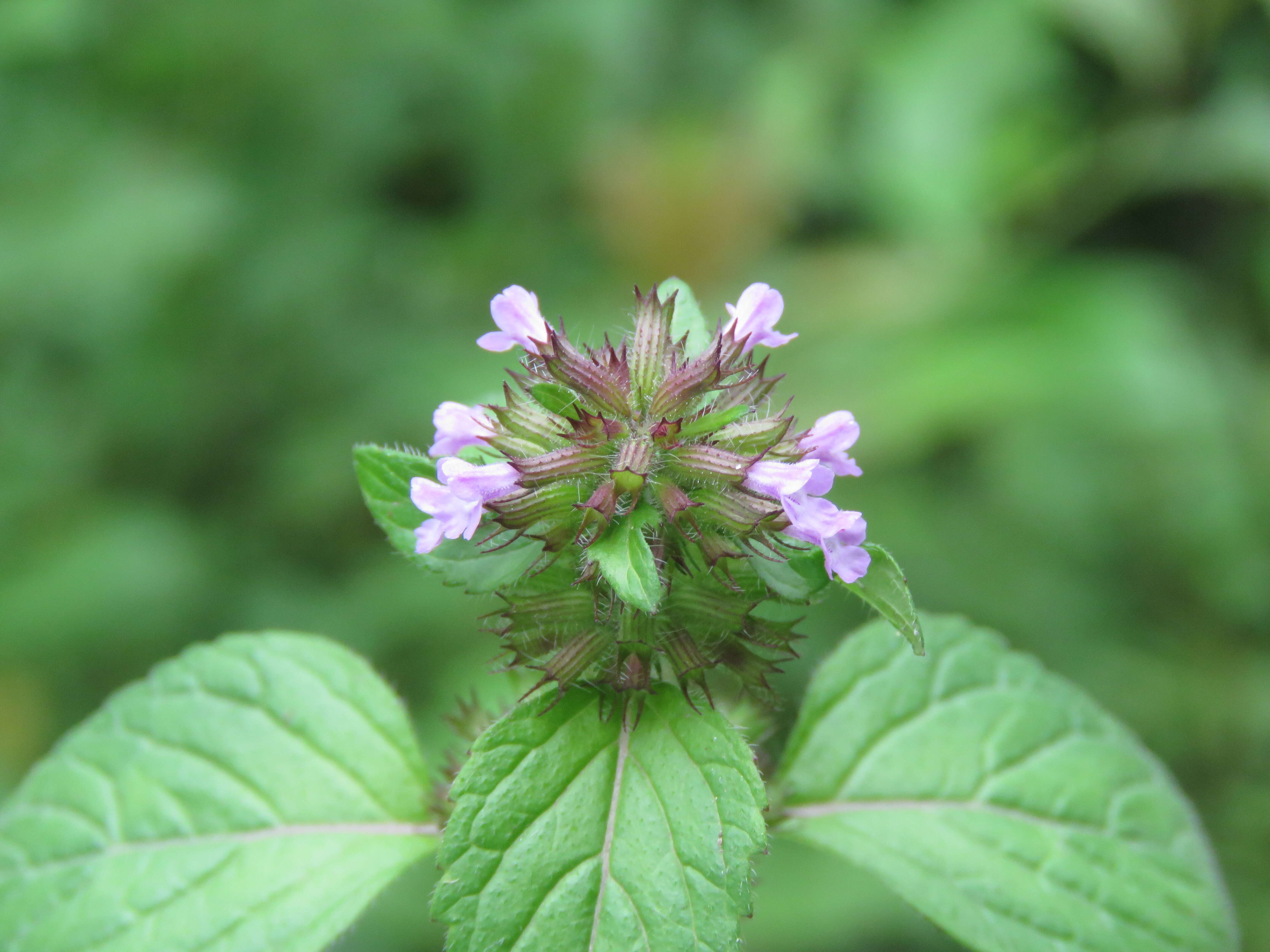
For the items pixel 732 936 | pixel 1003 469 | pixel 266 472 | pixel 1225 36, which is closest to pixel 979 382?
pixel 1003 469

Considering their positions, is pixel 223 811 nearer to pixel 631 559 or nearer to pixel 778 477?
pixel 631 559

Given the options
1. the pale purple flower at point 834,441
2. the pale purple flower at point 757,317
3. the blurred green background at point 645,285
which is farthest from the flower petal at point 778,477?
the blurred green background at point 645,285

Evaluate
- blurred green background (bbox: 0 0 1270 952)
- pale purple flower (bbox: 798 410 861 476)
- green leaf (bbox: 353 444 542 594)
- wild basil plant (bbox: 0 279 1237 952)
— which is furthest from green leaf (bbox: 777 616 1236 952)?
blurred green background (bbox: 0 0 1270 952)

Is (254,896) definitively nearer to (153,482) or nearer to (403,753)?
(403,753)

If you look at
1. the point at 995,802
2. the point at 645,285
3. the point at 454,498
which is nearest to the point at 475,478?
the point at 454,498

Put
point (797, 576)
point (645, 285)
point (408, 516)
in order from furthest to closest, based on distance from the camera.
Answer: point (645, 285) < point (408, 516) < point (797, 576)

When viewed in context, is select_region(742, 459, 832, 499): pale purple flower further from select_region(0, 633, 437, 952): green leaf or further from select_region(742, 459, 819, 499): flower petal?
select_region(0, 633, 437, 952): green leaf

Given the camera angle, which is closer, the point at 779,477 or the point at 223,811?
the point at 779,477
